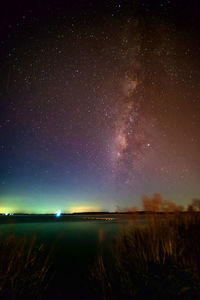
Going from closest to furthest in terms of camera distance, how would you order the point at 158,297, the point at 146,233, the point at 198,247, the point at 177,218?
the point at 158,297 → the point at 198,247 → the point at 177,218 → the point at 146,233

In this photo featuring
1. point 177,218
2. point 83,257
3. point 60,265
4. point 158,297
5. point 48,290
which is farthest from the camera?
point 83,257

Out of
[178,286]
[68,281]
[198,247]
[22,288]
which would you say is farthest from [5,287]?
[198,247]

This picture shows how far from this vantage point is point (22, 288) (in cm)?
525

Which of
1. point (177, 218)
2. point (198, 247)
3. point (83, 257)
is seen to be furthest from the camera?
point (83, 257)

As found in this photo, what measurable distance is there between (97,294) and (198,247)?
287 centimetres

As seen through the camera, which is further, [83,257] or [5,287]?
[83,257]

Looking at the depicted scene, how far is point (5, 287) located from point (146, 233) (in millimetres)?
5530

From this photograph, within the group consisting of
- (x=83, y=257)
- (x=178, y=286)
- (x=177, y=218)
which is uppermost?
(x=177, y=218)

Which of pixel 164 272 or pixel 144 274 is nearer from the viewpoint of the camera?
pixel 164 272

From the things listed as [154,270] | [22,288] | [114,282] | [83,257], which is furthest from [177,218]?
[83,257]

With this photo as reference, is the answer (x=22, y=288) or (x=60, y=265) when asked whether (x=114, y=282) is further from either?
(x=60, y=265)

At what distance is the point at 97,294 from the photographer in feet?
20.4

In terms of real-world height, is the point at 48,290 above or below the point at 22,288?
below

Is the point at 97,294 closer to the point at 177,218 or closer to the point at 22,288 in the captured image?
the point at 22,288
